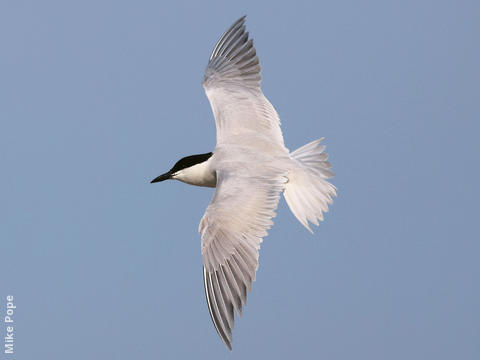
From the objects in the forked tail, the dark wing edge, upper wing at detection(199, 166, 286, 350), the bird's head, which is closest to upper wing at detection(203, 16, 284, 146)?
the dark wing edge

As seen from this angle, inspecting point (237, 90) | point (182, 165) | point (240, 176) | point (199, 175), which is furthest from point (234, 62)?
point (240, 176)

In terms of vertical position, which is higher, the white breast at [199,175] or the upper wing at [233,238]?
the white breast at [199,175]

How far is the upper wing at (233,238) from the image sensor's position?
4.53m

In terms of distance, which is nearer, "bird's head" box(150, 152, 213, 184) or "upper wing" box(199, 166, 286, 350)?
"upper wing" box(199, 166, 286, 350)

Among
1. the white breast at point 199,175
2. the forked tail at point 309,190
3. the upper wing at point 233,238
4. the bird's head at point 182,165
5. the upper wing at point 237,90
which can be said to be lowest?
the upper wing at point 233,238

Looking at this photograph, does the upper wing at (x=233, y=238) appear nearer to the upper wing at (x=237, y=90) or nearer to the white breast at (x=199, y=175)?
the white breast at (x=199, y=175)

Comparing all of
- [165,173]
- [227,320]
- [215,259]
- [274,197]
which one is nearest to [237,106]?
[165,173]

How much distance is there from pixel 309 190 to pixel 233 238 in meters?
0.81

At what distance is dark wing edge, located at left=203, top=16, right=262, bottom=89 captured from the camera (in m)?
6.27

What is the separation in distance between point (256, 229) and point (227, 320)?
60 centimetres

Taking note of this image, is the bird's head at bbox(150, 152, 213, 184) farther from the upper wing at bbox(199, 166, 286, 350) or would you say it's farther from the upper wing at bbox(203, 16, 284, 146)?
the upper wing at bbox(199, 166, 286, 350)

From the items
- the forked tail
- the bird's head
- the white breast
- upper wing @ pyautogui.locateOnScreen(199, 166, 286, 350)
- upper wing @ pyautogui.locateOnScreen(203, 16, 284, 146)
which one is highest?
upper wing @ pyautogui.locateOnScreen(203, 16, 284, 146)

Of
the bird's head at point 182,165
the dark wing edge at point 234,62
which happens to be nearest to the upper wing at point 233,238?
the bird's head at point 182,165

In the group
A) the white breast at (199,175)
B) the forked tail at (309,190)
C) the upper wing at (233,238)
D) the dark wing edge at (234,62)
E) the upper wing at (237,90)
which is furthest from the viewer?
the dark wing edge at (234,62)
